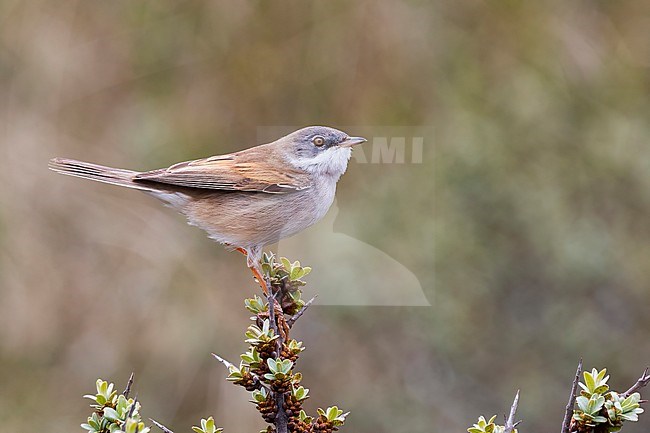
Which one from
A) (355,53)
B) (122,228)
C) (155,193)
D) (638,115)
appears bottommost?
(155,193)

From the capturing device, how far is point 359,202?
5.07m

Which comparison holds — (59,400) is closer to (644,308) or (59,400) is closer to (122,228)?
(122,228)

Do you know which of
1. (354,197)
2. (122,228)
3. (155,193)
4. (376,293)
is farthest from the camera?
(122,228)

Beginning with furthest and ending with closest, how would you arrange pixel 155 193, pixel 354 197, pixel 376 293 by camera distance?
pixel 354 197 → pixel 376 293 → pixel 155 193

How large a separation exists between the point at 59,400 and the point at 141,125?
5.26ft

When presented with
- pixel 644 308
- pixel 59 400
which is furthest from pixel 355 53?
pixel 59 400

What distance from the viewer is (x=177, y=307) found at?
5270mm

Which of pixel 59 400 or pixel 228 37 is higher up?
pixel 228 37

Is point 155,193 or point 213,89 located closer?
point 155,193

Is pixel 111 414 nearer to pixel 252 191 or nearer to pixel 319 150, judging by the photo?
pixel 252 191

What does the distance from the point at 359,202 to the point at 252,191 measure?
2.02 meters

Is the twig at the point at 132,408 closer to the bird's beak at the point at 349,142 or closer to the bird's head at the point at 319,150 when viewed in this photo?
the bird's head at the point at 319,150

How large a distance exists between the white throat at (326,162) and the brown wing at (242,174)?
1.4 inches

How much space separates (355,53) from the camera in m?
5.41
